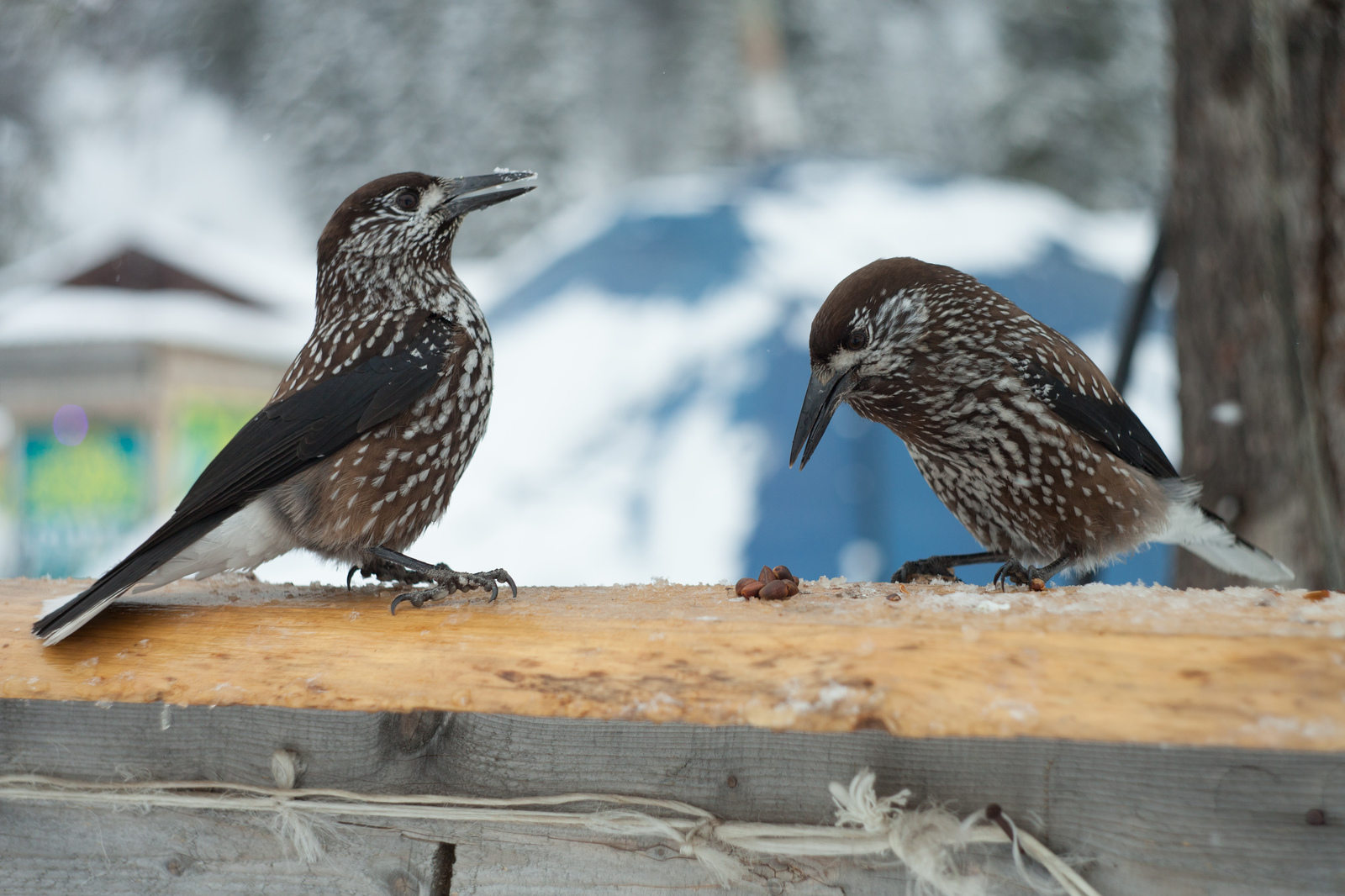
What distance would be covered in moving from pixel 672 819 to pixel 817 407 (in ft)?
2.32

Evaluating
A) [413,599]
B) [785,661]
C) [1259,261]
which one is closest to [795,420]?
[1259,261]

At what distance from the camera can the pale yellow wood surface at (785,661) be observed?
823mm

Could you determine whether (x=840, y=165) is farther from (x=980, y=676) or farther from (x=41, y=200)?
(x=41, y=200)

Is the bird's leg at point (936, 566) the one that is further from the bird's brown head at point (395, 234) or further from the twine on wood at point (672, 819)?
the bird's brown head at point (395, 234)

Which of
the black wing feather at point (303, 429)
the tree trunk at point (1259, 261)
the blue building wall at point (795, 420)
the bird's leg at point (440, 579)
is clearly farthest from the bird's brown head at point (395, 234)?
the blue building wall at point (795, 420)

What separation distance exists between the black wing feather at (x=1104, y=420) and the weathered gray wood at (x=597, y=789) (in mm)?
759

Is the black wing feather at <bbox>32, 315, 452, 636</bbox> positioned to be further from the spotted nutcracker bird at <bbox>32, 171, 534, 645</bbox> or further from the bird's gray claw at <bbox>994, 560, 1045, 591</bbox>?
the bird's gray claw at <bbox>994, 560, 1045, 591</bbox>

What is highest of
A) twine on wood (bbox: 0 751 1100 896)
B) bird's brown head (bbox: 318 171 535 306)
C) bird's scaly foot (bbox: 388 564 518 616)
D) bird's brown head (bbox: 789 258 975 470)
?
bird's brown head (bbox: 318 171 535 306)

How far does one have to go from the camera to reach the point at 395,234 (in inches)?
67.9

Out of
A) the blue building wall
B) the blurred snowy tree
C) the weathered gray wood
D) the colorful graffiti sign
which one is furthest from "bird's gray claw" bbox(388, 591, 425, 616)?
the blurred snowy tree

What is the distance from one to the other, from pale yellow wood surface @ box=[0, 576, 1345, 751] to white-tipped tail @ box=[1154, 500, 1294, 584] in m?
0.57

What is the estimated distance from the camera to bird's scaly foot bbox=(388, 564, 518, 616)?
1356mm

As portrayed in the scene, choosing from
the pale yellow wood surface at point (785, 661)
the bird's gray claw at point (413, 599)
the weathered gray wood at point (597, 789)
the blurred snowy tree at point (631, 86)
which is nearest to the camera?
the pale yellow wood surface at point (785, 661)

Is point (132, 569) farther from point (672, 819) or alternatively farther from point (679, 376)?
point (679, 376)
